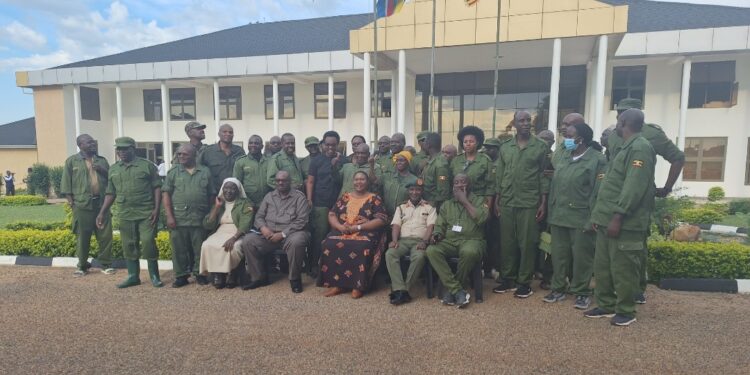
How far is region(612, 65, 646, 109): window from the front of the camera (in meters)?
14.0

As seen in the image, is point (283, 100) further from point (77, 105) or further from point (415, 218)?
point (415, 218)

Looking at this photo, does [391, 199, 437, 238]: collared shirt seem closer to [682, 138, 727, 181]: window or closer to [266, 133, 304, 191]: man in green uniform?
[266, 133, 304, 191]: man in green uniform

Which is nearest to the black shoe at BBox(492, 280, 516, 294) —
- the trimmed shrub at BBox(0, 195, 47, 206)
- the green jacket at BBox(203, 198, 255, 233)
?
the green jacket at BBox(203, 198, 255, 233)

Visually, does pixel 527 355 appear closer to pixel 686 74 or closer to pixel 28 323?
pixel 28 323

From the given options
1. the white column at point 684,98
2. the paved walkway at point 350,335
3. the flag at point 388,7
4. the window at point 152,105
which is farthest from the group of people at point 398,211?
the window at point 152,105

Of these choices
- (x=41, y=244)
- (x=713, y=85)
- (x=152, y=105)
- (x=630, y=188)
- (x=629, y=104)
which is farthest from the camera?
(x=152, y=105)

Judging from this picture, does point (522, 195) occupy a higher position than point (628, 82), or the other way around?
point (628, 82)

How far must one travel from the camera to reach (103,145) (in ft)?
65.1

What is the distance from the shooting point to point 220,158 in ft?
17.6

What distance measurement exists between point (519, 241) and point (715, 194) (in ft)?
41.4

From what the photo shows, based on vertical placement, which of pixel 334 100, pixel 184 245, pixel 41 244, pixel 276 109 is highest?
pixel 334 100

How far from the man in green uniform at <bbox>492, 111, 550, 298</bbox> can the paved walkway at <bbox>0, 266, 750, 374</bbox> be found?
1.49 ft

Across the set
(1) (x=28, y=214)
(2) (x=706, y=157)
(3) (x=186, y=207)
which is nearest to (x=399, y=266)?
(3) (x=186, y=207)

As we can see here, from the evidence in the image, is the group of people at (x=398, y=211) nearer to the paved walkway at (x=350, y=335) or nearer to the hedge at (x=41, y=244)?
the paved walkway at (x=350, y=335)
